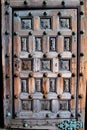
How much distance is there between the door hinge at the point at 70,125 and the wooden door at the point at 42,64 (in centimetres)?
2

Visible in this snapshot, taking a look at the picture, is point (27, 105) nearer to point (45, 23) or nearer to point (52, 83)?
point (52, 83)

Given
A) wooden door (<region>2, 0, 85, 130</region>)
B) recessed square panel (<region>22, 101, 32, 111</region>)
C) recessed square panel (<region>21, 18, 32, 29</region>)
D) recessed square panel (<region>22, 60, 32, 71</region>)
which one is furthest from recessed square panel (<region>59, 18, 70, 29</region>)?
recessed square panel (<region>22, 101, 32, 111</region>)

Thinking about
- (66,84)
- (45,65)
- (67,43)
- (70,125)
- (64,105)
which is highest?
(67,43)

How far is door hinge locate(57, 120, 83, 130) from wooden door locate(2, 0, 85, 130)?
0.06ft

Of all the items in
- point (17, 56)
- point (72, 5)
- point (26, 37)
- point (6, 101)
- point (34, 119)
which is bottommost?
point (34, 119)

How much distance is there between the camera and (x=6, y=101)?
2.78m

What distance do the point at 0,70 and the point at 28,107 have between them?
1.40 feet

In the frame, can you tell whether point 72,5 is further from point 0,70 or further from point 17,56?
point 0,70

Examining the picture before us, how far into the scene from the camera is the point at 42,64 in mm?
2744

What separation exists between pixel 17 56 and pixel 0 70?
215 millimetres

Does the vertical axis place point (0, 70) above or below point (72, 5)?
below

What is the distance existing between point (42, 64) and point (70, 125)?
0.61 metres

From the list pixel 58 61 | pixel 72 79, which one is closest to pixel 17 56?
pixel 58 61

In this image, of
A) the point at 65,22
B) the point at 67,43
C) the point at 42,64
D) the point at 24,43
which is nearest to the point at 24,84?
the point at 42,64
